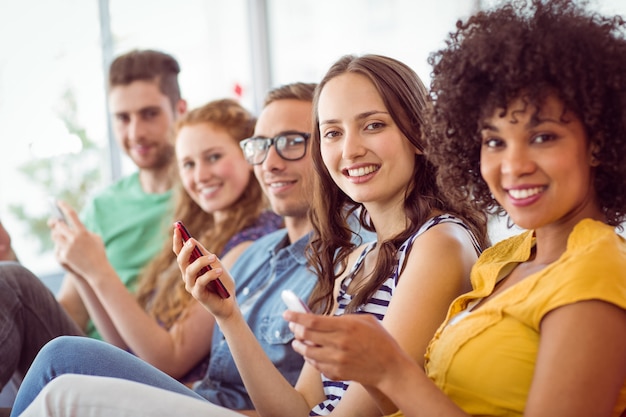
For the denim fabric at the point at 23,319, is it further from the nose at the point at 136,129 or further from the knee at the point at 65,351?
the nose at the point at 136,129

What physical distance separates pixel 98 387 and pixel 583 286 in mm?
689

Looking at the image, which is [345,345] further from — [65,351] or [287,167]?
[287,167]

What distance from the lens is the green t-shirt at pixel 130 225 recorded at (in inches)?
106

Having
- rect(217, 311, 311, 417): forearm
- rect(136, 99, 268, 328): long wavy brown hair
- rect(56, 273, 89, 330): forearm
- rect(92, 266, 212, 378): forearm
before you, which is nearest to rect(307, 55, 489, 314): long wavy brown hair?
rect(217, 311, 311, 417): forearm

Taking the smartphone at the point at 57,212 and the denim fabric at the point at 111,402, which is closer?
the denim fabric at the point at 111,402

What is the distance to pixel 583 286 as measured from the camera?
3.15ft

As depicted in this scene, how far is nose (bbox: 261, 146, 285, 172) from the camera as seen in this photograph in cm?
195

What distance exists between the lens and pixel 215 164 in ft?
7.52

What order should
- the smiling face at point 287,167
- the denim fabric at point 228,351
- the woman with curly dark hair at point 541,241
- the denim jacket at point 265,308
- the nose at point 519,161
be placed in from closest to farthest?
the woman with curly dark hair at point 541,241
the nose at point 519,161
the denim fabric at point 228,351
the denim jacket at point 265,308
the smiling face at point 287,167

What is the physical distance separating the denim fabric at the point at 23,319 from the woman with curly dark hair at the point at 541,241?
1135 mm

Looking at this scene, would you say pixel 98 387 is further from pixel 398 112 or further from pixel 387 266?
pixel 398 112

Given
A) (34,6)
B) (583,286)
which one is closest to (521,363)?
(583,286)

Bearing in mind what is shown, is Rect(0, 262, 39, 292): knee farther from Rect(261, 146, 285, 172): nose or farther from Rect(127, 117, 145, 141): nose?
Rect(127, 117, 145, 141): nose

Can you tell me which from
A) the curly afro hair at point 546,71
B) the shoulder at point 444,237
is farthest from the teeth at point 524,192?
the shoulder at point 444,237
